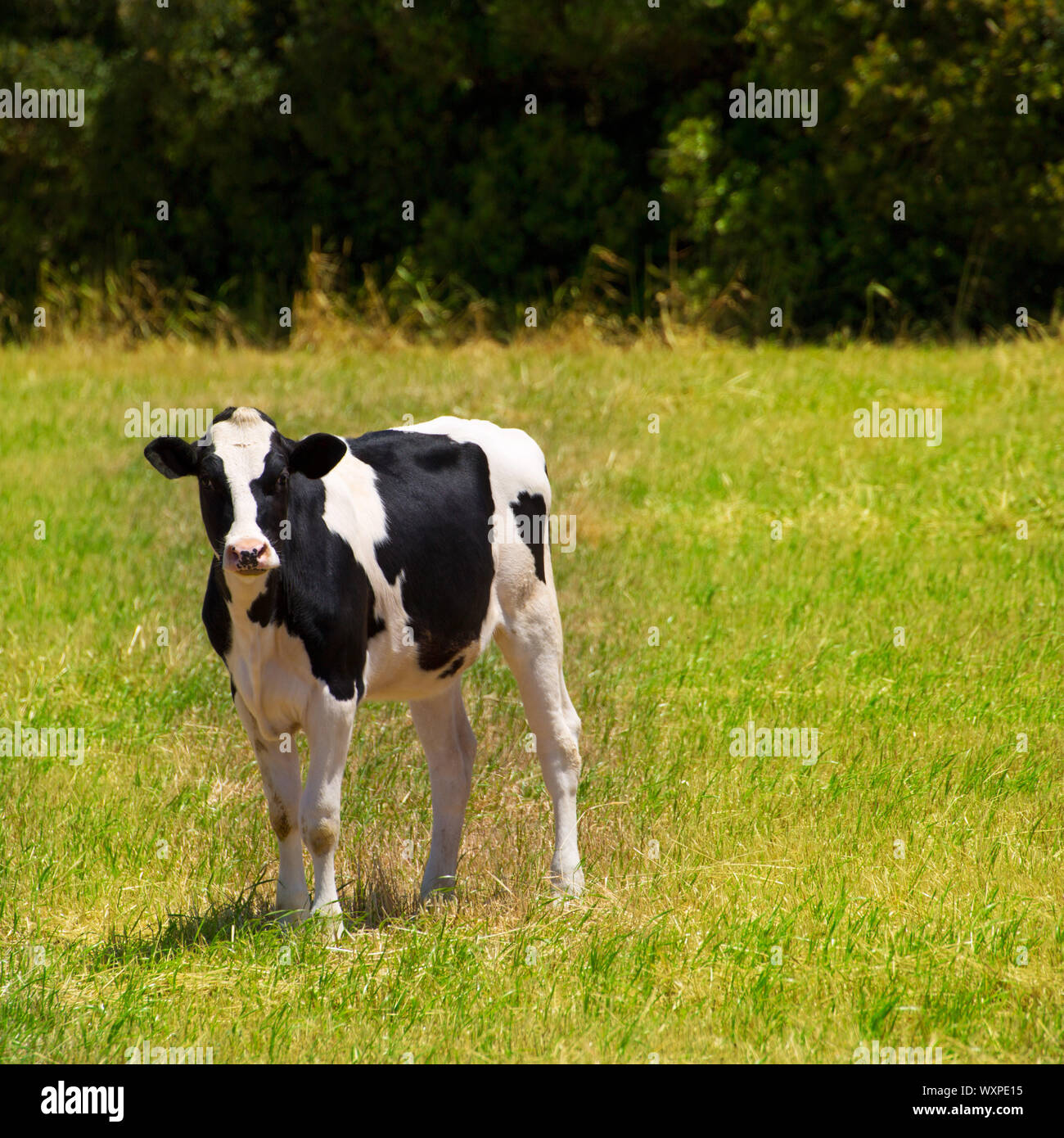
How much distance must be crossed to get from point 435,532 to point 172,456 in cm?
104

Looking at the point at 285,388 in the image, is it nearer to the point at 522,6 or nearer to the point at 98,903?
the point at 522,6

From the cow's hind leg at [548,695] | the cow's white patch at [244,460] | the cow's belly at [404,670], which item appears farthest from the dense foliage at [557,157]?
the cow's white patch at [244,460]

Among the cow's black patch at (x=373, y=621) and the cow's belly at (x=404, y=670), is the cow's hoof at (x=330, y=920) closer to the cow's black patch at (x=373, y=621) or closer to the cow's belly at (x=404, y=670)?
the cow's belly at (x=404, y=670)

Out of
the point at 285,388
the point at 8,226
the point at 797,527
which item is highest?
the point at 8,226

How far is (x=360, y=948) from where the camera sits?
5.20m

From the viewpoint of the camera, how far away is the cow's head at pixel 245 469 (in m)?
4.74

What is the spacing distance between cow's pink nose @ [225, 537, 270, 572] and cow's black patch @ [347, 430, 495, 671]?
2.56 feet

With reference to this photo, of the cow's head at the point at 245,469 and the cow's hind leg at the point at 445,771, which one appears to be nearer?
the cow's head at the point at 245,469

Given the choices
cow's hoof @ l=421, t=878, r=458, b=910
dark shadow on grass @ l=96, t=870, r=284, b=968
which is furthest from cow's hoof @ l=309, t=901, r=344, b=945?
cow's hoof @ l=421, t=878, r=458, b=910

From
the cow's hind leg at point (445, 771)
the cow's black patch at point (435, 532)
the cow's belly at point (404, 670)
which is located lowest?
the cow's hind leg at point (445, 771)

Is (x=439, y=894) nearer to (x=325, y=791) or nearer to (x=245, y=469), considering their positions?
(x=325, y=791)

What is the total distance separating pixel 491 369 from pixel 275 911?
35.1 ft
